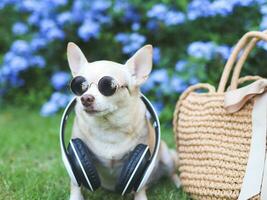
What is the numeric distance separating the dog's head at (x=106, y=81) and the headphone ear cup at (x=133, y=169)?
0.22m

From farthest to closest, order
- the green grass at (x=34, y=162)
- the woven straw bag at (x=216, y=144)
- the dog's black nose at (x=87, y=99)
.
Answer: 1. the green grass at (x=34, y=162)
2. the woven straw bag at (x=216, y=144)
3. the dog's black nose at (x=87, y=99)

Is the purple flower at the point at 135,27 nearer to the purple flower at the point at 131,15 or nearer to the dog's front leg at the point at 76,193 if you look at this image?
the purple flower at the point at 131,15

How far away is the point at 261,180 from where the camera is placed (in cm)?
235

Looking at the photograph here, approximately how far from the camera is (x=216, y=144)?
261 cm

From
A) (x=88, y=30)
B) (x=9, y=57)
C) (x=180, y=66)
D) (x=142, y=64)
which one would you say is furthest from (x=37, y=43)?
(x=142, y=64)

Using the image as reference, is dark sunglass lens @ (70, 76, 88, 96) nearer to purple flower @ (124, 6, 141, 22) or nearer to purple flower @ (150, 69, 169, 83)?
purple flower @ (150, 69, 169, 83)

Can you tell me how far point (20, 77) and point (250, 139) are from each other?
2.79 m

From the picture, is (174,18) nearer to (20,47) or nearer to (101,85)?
(20,47)

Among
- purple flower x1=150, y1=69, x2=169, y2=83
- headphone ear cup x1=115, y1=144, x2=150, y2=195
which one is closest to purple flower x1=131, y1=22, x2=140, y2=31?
purple flower x1=150, y1=69, x2=169, y2=83

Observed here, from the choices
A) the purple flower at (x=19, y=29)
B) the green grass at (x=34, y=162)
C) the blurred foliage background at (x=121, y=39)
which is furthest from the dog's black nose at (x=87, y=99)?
the purple flower at (x=19, y=29)

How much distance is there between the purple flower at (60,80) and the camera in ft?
14.6

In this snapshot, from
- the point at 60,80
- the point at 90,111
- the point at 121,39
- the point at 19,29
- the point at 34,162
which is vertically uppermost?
the point at 90,111

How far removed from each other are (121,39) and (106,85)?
1885mm

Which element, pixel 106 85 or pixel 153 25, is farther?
pixel 153 25
